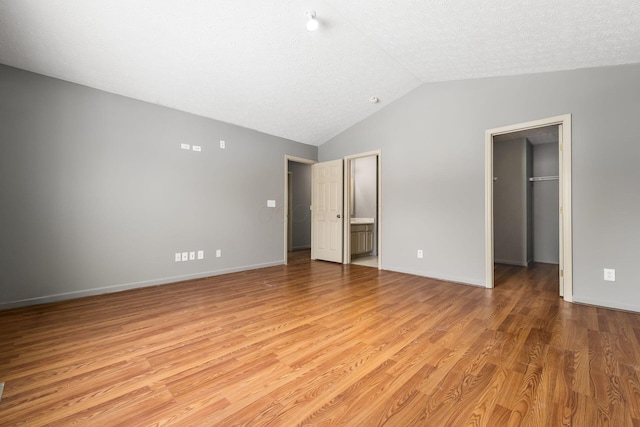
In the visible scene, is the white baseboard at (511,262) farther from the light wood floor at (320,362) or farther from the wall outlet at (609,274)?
the wall outlet at (609,274)

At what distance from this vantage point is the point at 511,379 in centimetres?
169

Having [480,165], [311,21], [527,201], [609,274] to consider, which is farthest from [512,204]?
[311,21]

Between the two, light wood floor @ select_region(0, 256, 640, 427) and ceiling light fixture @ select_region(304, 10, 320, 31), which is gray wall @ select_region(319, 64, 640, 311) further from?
ceiling light fixture @ select_region(304, 10, 320, 31)

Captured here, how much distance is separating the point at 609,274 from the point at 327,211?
4.29 meters

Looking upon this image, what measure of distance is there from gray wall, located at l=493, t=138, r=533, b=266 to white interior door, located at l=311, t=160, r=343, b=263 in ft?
11.5

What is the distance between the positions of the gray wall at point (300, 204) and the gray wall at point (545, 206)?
558cm

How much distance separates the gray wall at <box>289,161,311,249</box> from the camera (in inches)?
307

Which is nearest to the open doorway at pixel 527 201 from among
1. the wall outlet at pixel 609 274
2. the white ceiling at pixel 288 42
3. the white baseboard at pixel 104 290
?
the wall outlet at pixel 609 274

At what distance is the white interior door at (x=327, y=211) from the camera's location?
571 centimetres

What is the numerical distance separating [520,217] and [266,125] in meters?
5.48

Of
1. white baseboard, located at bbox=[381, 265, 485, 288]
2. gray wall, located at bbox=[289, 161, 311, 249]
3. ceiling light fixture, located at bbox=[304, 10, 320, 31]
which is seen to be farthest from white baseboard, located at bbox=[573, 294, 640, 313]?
gray wall, located at bbox=[289, 161, 311, 249]

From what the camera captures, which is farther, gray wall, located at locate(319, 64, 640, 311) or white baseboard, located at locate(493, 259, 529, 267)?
white baseboard, located at locate(493, 259, 529, 267)

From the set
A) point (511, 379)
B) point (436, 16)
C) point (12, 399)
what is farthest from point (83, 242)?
point (436, 16)

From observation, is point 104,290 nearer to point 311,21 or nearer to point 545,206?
point 311,21
